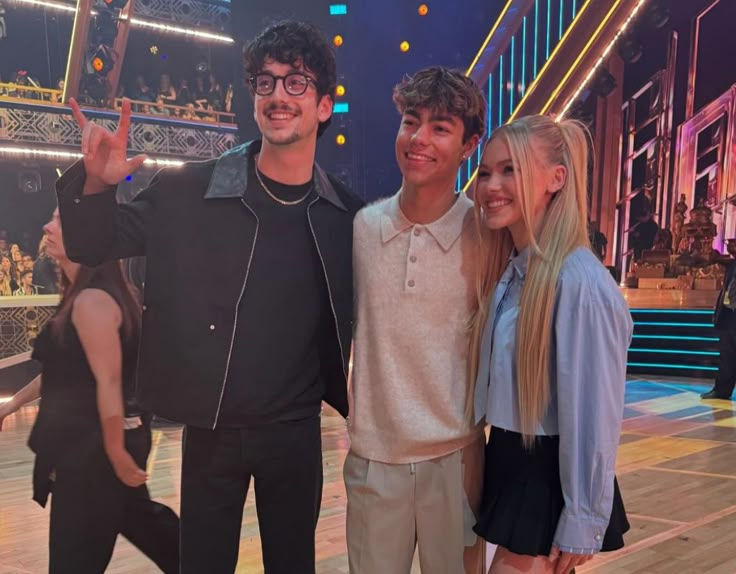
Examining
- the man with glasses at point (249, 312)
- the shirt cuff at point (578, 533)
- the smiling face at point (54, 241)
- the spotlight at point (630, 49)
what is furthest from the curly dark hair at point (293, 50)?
the spotlight at point (630, 49)

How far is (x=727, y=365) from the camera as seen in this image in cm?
576

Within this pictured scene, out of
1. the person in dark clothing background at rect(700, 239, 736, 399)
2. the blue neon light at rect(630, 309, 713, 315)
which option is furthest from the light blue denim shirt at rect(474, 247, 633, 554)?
the blue neon light at rect(630, 309, 713, 315)

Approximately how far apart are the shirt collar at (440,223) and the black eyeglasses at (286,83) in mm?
367

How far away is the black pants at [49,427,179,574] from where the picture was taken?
190 centimetres

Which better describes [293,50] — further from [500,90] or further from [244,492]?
[500,90]

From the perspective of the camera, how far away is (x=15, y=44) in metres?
4.06

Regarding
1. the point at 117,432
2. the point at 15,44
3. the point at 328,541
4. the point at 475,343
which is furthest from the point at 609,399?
the point at 15,44

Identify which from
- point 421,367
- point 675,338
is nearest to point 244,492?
point 421,367

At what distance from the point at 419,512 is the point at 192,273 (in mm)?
803

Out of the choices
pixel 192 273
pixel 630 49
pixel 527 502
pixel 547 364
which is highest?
pixel 630 49

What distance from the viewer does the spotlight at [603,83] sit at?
27.7ft

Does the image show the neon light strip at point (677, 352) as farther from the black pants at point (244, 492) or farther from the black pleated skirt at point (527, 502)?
the black pants at point (244, 492)

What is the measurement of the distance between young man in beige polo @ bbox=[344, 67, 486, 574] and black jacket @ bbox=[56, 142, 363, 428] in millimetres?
163

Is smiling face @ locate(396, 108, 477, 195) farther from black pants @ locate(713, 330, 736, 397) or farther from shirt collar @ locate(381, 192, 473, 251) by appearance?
black pants @ locate(713, 330, 736, 397)
